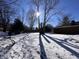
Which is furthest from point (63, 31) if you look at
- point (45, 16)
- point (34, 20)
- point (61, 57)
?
point (34, 20)

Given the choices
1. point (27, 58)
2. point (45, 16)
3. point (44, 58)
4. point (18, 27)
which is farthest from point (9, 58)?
point (18, 27)

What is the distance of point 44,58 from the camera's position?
10.5ft

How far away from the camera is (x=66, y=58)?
316 cm

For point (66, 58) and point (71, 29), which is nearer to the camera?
point (66, 58)

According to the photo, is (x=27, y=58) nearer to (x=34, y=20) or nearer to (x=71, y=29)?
(x=71, y=29)

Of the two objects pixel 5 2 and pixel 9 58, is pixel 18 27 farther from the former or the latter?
pixel 9 58

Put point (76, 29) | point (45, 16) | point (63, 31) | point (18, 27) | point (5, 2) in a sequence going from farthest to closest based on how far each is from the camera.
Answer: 1. point (18, 27)
2. point (45, 16)
3. point (63, 31)
4. point (76, 29)
5. point (5, 2)

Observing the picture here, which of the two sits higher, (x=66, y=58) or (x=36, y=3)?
(x=36, y=3)

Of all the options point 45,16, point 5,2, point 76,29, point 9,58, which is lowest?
point 9,58

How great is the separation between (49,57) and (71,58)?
2.22 feet

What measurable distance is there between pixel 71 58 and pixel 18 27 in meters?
29.2

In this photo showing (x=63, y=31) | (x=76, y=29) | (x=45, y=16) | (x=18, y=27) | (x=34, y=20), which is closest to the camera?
(x=76, y=29)

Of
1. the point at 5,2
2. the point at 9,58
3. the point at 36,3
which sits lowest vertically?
the point at 9,58

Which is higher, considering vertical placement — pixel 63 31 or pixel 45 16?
pixel 45 16
